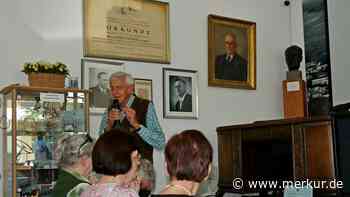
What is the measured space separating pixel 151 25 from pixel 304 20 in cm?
181

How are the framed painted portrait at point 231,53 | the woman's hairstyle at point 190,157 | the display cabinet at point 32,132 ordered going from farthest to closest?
the framed painted portrait at point 231,53 < the display cabinet at point 32,132 < the woman's hairstyle at point 190,157

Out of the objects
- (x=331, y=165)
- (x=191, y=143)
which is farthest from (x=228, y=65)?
(x=191, y=143)

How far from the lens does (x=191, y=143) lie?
232 centimetres

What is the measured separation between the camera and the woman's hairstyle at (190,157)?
7.57 ft

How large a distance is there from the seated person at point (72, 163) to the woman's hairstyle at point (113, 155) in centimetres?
54

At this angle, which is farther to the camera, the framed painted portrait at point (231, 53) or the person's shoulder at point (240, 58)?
the person's shoulder at point (240, 58)

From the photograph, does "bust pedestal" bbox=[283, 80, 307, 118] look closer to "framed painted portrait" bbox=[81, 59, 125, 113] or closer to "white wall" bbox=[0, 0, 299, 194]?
"white wall" bbox=[0, 0, 299, 194]

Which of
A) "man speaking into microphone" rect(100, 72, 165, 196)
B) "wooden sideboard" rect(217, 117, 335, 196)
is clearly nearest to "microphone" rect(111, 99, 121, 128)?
"man speaking into microphone" rect(100, 72, 165, 196)

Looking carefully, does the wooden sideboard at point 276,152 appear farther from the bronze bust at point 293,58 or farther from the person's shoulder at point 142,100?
the bronze bust at point 293,58

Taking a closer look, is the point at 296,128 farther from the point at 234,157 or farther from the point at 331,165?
the point at 234,157

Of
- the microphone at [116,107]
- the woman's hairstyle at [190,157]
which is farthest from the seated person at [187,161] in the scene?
the microphone at [116,107]

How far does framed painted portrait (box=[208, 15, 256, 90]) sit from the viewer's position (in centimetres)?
509

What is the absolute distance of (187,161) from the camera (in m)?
2.31

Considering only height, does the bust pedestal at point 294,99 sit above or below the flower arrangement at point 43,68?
below
